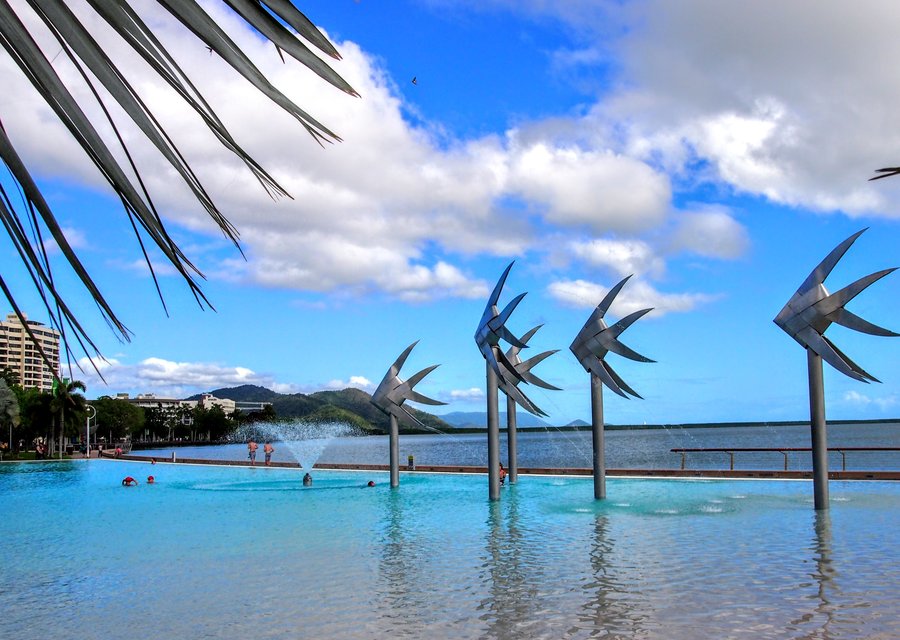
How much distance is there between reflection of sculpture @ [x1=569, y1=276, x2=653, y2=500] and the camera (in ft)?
70.4

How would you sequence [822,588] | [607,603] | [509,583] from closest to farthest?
[607,603] → [822,588] → [509,583]

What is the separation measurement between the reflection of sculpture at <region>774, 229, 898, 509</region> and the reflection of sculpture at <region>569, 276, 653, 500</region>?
4.12 m

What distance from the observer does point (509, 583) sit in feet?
41.4

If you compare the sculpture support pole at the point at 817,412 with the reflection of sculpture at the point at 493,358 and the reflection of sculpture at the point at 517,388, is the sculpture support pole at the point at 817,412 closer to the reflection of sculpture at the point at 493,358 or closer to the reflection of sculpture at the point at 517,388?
the reflection of sculpture at the point at 493,358

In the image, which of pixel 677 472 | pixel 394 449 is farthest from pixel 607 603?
pixel 677 472

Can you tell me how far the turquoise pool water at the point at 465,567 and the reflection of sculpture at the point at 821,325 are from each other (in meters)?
2.09

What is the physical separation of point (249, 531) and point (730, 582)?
11.2 meters

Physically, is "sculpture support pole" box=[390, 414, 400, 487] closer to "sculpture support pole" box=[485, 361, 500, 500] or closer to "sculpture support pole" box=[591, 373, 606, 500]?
"sculpture support pole" box=[485, 361, 500, 500]

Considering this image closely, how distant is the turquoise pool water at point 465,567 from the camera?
10.5 metres

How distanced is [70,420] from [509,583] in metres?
88.5

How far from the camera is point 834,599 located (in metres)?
11.2

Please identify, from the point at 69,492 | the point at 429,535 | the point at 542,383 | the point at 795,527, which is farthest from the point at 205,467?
the point at 795,527

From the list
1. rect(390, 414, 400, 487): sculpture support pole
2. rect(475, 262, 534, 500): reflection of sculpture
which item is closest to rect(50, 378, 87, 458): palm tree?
rect(390, 414, 400, 487): sculpture support pole

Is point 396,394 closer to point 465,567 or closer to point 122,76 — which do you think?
point 465,567
